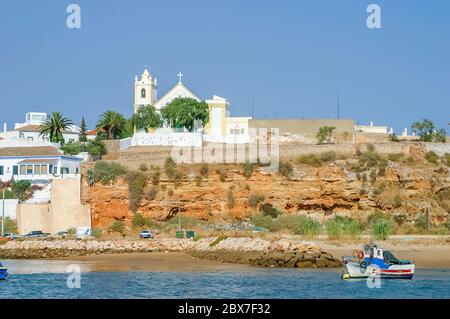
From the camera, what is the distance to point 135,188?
1986 inches

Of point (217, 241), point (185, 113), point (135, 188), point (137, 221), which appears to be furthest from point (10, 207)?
point (185, 113)

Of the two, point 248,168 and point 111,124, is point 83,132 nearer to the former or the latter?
point 111,124

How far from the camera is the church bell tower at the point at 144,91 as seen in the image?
242ft

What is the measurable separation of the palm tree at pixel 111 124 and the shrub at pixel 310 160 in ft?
71.5

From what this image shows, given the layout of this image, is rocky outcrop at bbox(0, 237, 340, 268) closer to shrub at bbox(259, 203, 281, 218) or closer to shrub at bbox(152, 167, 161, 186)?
shrub at bbox(259, 203, 281, 218)

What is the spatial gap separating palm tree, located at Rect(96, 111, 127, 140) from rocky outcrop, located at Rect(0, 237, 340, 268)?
26766 millimetres

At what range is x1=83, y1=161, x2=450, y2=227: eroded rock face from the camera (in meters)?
49.6

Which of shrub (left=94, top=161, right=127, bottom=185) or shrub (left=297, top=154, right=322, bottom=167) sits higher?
shrub (left=297, top=154, right=322, bottom=167)

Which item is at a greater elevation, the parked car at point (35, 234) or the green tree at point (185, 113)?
the green tree at point (185, 113)

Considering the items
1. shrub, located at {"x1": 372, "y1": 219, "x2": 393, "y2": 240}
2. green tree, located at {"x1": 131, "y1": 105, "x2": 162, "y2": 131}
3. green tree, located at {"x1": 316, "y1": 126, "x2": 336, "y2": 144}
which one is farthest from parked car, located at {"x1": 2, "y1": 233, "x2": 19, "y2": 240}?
green tree, located at {"x1": 316, "y1": 126, "x2": 336, "y2": 144}

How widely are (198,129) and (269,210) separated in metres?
17.6

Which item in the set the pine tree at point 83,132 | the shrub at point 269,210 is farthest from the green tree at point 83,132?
the shrub at point 269,210

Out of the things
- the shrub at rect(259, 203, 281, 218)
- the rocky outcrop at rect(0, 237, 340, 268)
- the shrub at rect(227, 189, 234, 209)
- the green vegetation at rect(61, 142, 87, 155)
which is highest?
the green vegetation at rect(61, 142, 87, 155)

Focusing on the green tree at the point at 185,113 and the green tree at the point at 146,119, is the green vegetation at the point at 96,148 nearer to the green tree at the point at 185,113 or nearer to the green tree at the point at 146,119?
the green tree at the point at 146,119
